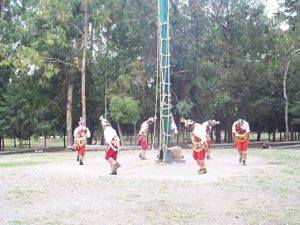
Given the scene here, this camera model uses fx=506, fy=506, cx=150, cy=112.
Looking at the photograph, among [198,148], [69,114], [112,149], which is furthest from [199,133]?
[69,114]

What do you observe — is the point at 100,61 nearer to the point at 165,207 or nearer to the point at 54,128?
the point at 54,128

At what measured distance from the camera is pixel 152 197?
30.3 feet

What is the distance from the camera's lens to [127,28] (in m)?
31.2

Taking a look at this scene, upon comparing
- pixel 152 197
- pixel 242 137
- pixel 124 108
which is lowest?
pixel 152 197

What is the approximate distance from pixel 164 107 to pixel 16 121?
20143 millimetres

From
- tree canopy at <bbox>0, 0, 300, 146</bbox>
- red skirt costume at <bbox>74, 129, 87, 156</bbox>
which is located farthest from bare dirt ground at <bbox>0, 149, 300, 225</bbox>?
tree canopy at <bbox>0, 0, 300, 146</bbox>

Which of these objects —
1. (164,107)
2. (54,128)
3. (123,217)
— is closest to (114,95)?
(54,128)

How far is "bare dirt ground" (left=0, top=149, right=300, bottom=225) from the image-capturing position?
7.45m

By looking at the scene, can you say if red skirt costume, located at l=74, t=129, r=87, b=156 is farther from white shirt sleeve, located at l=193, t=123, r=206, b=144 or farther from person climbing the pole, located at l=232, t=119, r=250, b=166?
person climbing the pole, located at l=232, t=119, r=250, b=166

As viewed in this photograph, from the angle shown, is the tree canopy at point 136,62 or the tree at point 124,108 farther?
the tree at point 124,108

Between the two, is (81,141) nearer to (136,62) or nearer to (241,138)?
(241,138)

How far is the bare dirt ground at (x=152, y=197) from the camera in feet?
24.5

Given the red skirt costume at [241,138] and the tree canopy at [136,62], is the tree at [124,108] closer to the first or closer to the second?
the tree canopy at [136,62]

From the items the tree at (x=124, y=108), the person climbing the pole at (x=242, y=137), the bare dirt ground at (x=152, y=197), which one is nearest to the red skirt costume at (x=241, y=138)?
the person climbing the pole at (x=242, y=137)
